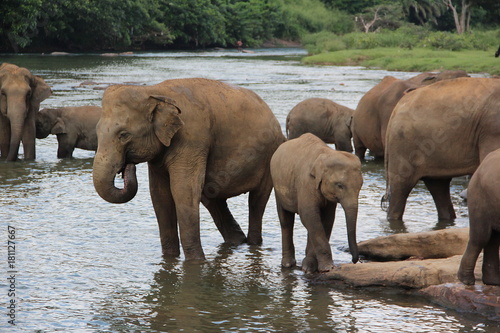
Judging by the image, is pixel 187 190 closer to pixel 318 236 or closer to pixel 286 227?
pixel 286 227

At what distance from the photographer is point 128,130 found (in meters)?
7.95

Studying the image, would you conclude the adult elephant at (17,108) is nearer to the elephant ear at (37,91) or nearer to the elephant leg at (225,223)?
the elephant ear at (37,91)

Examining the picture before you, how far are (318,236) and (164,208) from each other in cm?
196

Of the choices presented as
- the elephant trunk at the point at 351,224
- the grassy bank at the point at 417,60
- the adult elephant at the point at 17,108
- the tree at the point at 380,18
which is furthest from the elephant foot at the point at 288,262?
the tree at the point at 380,18

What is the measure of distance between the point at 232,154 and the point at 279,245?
1.27 m

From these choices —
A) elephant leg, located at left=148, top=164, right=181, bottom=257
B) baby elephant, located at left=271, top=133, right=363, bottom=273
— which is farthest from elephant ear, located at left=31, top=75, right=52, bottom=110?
baby elephant, located at left=271, top=133, right=363, bottom=273

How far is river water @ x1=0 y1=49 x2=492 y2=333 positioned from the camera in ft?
22.7

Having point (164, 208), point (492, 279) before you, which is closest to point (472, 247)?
point (492, 279)

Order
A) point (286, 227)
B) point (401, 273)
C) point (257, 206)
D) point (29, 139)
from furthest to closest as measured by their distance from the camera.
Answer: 1. point (29, 139)
2. point (257, 206)
3. point (286, 227)
4. point (401, 273)

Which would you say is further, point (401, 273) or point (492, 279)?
point (401, 273)

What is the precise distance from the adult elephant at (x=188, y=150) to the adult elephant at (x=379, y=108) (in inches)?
185

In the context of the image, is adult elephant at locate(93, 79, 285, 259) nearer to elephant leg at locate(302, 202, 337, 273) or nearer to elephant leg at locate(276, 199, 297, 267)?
elephant leg at locate(276, 199, 297, 267)

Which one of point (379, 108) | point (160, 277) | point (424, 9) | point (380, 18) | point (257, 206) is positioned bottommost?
point (160, 277)

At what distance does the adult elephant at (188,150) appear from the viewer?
314 inches
